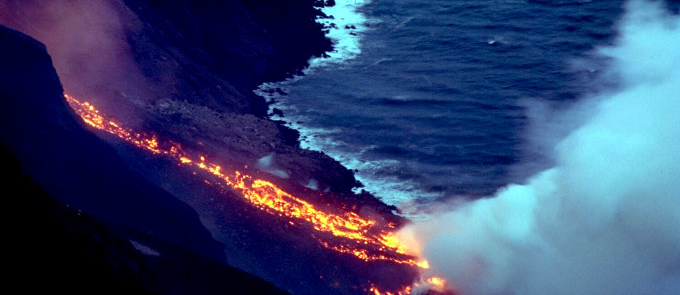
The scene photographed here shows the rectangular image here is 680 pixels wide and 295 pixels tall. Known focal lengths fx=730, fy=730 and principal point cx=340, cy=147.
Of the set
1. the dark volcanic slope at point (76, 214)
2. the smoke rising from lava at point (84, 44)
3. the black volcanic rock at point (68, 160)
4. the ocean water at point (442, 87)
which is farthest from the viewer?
the ocean water at point (442, 87)

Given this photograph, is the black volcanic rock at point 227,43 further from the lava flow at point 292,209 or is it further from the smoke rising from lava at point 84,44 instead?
the lava flow at point 292,209

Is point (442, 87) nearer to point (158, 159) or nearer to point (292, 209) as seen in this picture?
point (292, 209)

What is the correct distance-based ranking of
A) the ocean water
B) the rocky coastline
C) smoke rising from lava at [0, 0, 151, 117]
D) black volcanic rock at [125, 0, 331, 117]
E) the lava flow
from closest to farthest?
1. the rocky coastline
2. the lava flow
3. smoke rising from lava at [0, 0, 151, 117]
4. the ocean water
5. black volcanic rock at [125, 0, 331, 117]

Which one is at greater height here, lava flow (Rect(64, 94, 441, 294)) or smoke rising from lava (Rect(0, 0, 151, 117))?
smoke rising from lava (Rect(0, 0, 151, 117))

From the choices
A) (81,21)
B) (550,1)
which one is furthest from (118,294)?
(550,1)

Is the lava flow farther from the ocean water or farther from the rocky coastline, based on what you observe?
the ocean water

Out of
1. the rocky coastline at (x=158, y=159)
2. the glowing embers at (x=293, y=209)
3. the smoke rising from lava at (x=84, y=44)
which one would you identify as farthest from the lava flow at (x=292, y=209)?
the smoke rising from lava at (x=84, y=44)

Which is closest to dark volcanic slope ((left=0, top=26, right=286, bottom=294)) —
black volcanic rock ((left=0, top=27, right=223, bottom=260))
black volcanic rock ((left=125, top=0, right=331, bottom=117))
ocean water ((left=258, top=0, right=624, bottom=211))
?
black volcanic rock ((left=0, top=27, right=223, bottom=260))

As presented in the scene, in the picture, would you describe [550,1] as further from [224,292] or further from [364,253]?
[224,292]
